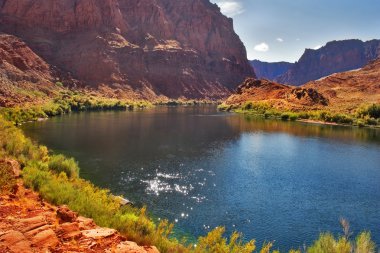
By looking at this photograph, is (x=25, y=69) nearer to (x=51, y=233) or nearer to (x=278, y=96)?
(x=278, y=96)

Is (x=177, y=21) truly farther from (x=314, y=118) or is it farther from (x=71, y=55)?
(x=314, y=118)

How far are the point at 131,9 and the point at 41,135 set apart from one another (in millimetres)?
136433

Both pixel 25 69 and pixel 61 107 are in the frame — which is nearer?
pixel 61 107

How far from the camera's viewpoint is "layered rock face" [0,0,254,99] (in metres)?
130

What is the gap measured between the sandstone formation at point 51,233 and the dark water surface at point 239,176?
8222 mm

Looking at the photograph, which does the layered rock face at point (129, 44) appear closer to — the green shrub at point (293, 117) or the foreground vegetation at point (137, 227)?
the green shrub at point (293, 117)

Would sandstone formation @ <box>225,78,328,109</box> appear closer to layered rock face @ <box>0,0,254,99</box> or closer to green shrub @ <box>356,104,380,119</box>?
green shrub @ <box>356,104,380,119</box>

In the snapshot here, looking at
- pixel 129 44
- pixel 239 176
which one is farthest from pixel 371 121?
pixel 129 44

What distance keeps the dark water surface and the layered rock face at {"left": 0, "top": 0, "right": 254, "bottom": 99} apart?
83.8m

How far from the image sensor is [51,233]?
1012 centimetres

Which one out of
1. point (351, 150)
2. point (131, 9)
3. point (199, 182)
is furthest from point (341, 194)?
point (131, 9)

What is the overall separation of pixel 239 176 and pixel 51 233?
2117cm

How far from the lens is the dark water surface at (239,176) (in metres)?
20.4

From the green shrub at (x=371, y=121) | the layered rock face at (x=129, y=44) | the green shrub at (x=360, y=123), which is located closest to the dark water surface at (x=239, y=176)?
the green shrub at (x=360, y=123)
